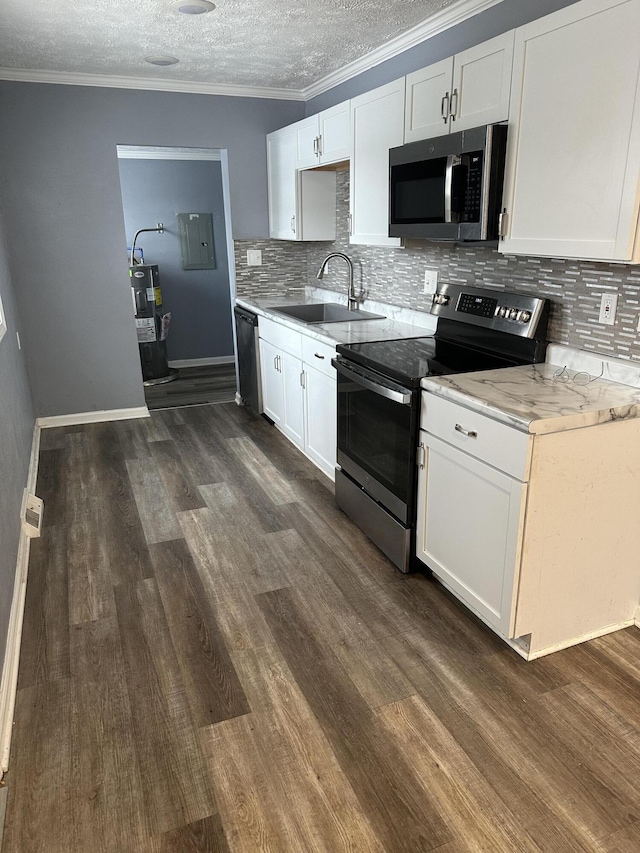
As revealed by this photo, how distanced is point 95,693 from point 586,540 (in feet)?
5.61

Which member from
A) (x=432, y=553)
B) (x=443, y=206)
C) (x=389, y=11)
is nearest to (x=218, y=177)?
(x=389, y=11)

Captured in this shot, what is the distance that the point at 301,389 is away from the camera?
3.80 m

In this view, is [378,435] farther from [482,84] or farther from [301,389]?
[482,84]

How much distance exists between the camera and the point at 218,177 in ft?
20.9

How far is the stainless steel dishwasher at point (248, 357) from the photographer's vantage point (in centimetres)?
461

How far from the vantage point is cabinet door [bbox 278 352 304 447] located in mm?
3832

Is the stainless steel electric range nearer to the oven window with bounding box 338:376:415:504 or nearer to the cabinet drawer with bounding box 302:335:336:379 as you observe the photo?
the oven window with bounding box 338:376:415:504

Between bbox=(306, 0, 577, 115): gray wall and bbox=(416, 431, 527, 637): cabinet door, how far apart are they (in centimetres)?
179

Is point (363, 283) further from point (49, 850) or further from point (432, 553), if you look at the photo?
point (49, 850)

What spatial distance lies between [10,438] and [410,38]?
2.92 meters

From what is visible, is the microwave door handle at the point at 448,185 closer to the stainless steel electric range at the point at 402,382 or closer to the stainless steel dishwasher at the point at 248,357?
the stainless steel electric range at the point at 402,382

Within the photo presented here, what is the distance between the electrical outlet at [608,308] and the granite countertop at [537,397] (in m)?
0.22

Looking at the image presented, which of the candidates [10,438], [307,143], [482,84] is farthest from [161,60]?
[10,438]

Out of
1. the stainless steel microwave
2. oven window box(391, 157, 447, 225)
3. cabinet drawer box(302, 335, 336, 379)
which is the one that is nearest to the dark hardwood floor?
cabinet drawer box(302, 335, 336, 379)
